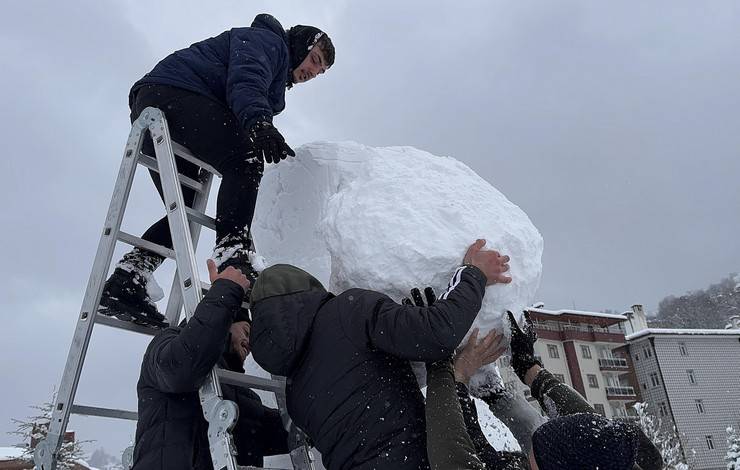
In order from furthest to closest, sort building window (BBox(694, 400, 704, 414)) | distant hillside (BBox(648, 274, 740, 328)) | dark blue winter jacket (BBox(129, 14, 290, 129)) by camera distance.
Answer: distant hillside (BBox(648, 274, 740, 328))
building window (BBox(694, 400, 704, 414))
dark blue winter jacket (BBox(129, 14, 290, 129))

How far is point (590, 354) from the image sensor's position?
3189 centimetres

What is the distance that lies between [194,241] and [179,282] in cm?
45

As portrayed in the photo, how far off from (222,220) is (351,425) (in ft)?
3.66

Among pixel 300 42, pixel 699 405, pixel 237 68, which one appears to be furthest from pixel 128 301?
pixel 699 405

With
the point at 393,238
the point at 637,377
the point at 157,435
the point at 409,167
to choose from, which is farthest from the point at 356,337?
the point at 637,377

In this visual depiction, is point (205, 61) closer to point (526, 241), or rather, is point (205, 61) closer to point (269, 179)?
point (269, 179)

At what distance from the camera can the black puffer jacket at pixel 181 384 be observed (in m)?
1.89

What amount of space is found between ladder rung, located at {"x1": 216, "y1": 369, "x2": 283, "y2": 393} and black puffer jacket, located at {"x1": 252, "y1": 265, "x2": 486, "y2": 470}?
0.76 ft

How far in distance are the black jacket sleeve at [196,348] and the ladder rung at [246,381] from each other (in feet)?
0.48

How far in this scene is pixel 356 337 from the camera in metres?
1.84

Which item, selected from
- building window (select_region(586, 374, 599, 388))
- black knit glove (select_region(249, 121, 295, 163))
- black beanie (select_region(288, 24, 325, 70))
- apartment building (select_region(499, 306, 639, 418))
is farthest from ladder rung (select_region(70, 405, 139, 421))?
building window (select_region(586, 374, 599, 388))

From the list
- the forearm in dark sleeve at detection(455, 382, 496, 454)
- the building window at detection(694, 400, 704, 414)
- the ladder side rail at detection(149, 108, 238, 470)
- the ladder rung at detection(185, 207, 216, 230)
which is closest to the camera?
the ladder side rail at detection(149, 108, 238, 470)

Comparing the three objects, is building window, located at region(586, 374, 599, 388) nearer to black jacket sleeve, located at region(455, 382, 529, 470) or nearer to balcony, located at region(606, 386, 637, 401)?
balcony, located at region(606, 386, 637, 401)

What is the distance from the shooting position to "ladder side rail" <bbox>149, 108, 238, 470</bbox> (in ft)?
6.13
